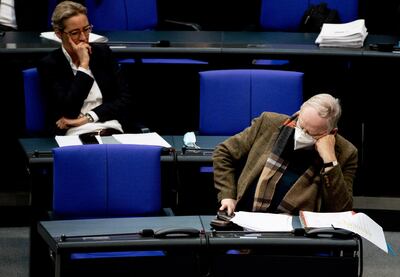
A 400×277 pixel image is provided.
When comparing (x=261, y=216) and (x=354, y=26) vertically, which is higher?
(x=354, y=26)

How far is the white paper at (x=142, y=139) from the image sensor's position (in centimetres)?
520

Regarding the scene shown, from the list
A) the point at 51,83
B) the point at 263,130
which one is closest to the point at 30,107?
the point at 51,83

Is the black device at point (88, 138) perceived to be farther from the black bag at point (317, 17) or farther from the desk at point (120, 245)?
the black bag at point (317, 17)

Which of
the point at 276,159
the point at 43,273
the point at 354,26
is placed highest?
the point at 354,26

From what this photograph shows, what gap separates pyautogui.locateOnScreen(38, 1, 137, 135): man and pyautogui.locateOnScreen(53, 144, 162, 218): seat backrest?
0.82 meters

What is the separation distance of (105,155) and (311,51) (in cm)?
200

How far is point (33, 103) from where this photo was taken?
5543 millimetres

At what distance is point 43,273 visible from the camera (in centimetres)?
502

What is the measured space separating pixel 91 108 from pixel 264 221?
5.35 ft

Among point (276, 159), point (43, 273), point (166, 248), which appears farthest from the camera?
point (43, 273)

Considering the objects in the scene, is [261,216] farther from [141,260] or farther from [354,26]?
[354,26]

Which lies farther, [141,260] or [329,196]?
[329,196]

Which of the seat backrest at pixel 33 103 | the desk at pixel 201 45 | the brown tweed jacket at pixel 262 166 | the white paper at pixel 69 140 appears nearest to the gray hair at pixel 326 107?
the brown tweed jacket at pixel 262 166

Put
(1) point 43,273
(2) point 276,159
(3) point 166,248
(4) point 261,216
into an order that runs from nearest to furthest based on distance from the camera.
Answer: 1. (3) point 166,248
2. (4) point 261,216
3. (2) point 276,159
4. (1) point 43,273
